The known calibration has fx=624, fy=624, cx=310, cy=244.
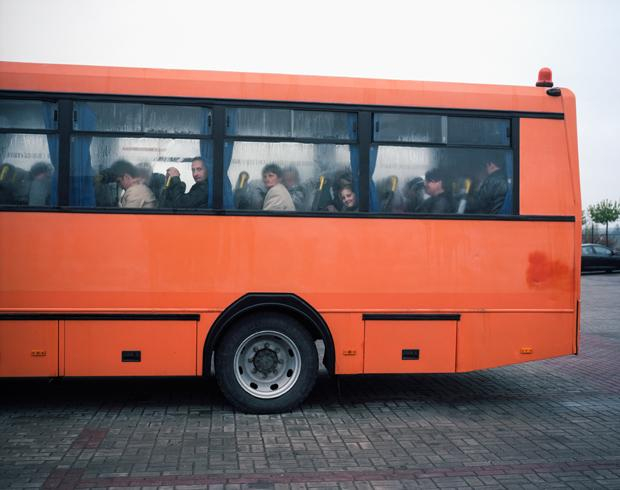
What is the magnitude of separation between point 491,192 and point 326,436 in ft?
10.3

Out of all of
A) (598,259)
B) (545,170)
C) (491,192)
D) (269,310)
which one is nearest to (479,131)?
(491,192)

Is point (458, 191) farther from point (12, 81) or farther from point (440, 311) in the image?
point (12, 81)

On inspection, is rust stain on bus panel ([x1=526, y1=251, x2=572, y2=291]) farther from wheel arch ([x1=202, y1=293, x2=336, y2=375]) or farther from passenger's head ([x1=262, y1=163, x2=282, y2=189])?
passenger's head ([x1=262, y1=163, x2=282, y2=189])

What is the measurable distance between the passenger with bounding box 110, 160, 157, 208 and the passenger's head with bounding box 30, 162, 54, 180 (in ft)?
2.01

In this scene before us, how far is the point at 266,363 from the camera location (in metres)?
6.56

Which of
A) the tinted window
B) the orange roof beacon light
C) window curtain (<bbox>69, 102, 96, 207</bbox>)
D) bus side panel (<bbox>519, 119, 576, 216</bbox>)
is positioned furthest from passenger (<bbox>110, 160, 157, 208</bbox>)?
the tinted window

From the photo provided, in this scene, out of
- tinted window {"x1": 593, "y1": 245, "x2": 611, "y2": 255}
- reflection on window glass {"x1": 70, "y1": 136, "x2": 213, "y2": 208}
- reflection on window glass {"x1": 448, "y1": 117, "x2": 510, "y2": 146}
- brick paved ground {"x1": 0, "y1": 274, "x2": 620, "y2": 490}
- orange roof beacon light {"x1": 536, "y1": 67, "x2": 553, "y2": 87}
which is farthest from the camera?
tinted window {"x1": 593, "y1": 245, "x2": 611, "y2": 255}

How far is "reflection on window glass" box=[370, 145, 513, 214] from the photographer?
21.8 feet

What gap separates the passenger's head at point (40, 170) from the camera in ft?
20.6

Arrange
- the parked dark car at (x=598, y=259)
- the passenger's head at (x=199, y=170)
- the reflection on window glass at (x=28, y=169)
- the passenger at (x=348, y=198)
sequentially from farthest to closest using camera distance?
the parked dark car at (x=598, y=259) → the passenger at (x=348, y=198) → the passenger's head at (x=199, y=170) → the reflection on window glass at (x=28, y=169)

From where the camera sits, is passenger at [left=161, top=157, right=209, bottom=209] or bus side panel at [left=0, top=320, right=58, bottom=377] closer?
bus side panel at [left=0, top=320, right=58, bottom=377]

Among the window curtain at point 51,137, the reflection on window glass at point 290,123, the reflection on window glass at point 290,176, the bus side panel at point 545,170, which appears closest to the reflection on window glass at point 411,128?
the reflection on window glass at point 290,123

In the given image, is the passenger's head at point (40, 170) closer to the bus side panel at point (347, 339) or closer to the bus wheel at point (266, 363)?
the bus wheel at point (266, 363)

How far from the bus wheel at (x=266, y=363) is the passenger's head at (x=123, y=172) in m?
1.82
